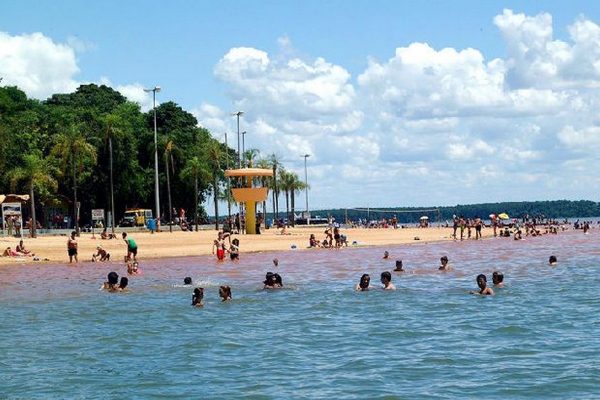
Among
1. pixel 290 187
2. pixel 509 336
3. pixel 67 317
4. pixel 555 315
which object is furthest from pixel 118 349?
pixel 290 187

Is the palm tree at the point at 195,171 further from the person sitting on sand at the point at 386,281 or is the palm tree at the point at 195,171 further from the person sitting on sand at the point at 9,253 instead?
the person sitting on sand at the point at 386,281

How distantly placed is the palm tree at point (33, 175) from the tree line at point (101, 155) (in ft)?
0.25

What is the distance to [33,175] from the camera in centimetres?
5938

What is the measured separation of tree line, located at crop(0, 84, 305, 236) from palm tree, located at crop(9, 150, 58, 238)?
75mm

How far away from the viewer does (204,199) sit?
9425cm

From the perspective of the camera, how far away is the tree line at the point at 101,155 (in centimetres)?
6800

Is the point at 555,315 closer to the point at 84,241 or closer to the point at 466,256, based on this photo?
the point at 466,256

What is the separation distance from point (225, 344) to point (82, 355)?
2815 mm

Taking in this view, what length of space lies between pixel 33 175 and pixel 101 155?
18.6 meters

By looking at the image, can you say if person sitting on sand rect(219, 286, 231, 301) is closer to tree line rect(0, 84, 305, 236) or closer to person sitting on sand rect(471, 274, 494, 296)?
person sitting on sand rect(471, 274, 494, 296)

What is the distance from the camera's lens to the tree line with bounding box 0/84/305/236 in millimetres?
68000

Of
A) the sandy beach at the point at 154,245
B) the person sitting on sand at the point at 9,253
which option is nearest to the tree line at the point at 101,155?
the sandy beach at the point at 154,245

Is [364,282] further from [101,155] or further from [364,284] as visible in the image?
[101,155]

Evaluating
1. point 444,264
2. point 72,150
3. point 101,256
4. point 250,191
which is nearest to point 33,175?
point 72,150
